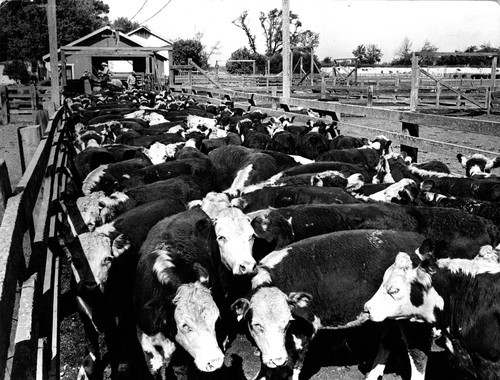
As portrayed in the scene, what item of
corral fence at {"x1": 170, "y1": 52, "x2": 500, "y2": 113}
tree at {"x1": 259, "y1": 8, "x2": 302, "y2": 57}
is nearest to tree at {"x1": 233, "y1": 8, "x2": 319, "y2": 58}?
tree at {"x1": 259, "y1": 8, "x2": 302, "y2": 57}

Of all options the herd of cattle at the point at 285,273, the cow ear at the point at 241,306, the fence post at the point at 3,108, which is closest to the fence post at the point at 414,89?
the herd of cattle at the point at 285,273

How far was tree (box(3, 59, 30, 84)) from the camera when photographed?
5219cm

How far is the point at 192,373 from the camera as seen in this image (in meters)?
4.38

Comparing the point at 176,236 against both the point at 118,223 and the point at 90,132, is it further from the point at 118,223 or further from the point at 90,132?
the point at 90,132

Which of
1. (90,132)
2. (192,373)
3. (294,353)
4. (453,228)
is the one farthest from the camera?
(90,132)

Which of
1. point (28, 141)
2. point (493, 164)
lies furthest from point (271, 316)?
point (493, 164)

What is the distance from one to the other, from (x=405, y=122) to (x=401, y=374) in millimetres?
5373

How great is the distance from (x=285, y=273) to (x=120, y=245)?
150cm

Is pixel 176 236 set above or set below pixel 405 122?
below

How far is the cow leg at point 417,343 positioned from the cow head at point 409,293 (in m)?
0.39

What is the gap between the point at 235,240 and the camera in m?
4.45

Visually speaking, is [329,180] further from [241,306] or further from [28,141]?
[28,141]

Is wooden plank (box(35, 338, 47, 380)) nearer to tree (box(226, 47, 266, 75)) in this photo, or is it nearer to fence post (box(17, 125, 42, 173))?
fence post (box(17, 125, 42, 173))

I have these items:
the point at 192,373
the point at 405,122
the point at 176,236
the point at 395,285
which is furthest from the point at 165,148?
the point at 395,285
